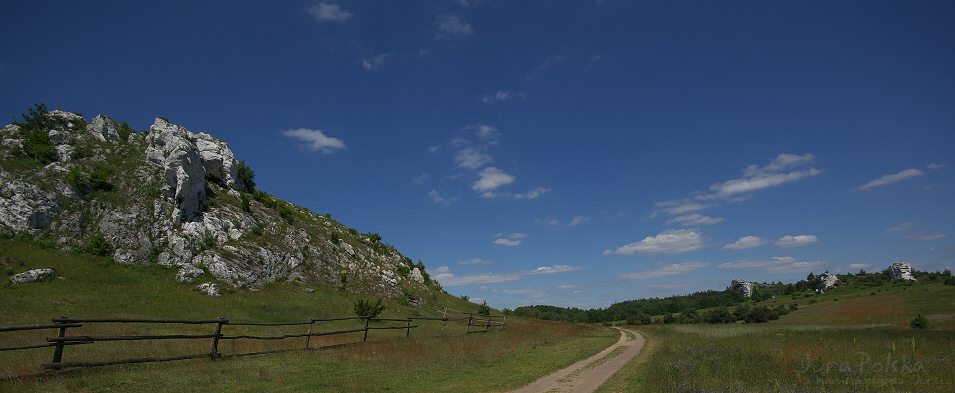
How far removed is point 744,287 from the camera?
5157 inches

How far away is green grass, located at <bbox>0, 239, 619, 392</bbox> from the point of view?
11.6m

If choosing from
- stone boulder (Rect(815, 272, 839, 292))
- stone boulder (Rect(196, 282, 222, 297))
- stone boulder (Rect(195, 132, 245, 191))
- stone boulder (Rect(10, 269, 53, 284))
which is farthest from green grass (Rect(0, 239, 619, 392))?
stone boulder (Rect(815, 272, 839, 292))

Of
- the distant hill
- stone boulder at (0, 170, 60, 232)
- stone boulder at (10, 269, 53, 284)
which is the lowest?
the distant hill

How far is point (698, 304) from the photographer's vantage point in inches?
5192

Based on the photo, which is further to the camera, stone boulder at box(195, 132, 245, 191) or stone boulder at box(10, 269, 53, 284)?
stone boulder at box(195, 132, 245, 191)

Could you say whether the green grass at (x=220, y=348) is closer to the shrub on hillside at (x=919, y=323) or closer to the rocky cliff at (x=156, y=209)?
the rocky cliff at (x=156, y=209)

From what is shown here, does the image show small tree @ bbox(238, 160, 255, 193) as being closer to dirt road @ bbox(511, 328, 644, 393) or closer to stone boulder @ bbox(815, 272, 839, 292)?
dirt road @ bbox(511, 328, 644, 393)

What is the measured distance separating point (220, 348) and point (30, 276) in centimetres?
1895

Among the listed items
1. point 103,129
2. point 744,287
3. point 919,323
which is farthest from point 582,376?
point 744,287

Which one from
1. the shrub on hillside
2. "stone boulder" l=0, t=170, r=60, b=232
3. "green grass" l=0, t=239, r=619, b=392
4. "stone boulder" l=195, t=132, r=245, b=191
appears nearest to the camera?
"green grass" l=0, t=239, r=619, b=392

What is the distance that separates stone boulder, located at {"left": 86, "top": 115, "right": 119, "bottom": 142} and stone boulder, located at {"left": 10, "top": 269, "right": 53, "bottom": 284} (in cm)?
2164

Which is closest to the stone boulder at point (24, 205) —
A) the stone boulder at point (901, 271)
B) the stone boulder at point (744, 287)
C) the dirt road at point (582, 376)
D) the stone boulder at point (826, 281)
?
the dirt road at point (582, 376)

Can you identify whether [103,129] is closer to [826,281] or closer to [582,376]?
[582,376]

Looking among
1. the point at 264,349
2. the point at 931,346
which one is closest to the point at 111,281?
the point at 264,349
